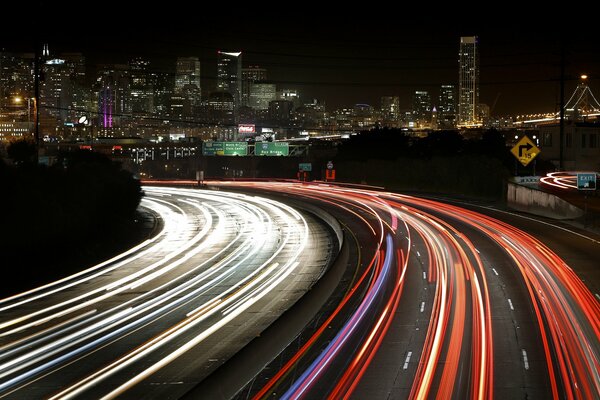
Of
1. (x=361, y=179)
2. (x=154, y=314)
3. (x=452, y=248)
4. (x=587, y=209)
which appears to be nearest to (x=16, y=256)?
(x=154, y=314)

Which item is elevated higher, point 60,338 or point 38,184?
point 38,184

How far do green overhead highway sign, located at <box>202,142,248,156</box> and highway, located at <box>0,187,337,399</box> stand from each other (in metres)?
59.6

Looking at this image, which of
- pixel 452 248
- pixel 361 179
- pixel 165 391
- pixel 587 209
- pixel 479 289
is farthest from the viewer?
pixel 361 179

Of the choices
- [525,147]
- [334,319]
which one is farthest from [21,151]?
[334,319]

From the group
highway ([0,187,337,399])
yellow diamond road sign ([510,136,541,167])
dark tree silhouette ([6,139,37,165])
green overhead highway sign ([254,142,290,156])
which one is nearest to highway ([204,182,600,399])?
highway ([0,187,337,399])

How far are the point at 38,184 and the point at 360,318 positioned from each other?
22.2 meters

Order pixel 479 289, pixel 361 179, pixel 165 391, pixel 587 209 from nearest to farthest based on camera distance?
pixel 165 391, pixel 479 289, pixel 587 209, pixel 361 179

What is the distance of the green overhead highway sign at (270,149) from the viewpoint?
104 m

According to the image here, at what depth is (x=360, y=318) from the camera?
2105cm

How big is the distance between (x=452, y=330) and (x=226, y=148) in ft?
285

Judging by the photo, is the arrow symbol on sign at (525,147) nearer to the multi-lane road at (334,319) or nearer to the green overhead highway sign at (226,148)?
the multi-lane road at (334,319)

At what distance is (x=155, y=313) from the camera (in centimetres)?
2281

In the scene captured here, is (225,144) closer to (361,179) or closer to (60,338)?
(361,179)

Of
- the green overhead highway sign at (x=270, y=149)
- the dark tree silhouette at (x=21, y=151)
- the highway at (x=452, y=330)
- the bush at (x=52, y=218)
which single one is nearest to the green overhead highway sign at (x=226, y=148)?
the green overhead highway sign at (x=270, y=149)
